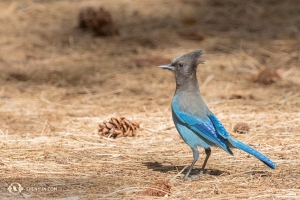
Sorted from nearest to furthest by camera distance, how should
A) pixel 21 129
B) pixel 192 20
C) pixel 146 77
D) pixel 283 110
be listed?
pixel 21 129 < pixel 283 110 < pixel 146 77 < pixel 192 20

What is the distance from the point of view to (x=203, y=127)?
4.59 meters

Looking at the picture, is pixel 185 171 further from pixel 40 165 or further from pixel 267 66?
pixel 267 66

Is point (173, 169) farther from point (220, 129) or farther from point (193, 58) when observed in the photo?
point (193, 58)

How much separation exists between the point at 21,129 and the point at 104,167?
1.53 m

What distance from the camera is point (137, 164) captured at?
193 inches

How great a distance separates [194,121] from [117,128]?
4.13 ft

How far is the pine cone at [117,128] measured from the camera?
226 inches

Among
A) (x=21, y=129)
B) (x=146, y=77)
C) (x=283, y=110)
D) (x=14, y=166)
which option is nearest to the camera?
(x=14, y=166)

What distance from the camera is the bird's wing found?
4.49m

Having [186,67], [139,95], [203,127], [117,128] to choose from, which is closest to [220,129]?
[203,127]

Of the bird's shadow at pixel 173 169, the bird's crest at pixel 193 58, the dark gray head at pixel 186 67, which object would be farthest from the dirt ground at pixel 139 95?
the bird's crest at pixel 193 58

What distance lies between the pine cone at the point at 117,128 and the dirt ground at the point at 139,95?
0.07m

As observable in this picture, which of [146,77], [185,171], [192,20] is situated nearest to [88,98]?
[146,77]

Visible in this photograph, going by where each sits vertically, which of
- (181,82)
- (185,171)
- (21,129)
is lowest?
(21,129)
